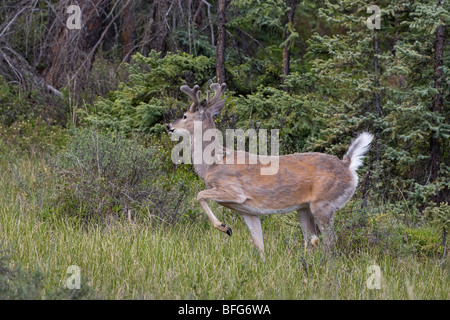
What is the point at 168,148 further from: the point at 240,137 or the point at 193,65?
the point at 193,65

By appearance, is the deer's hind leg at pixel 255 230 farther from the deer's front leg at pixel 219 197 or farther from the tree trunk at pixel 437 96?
the tree trunk at pixel 437 96

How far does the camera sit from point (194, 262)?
5938 millimetres

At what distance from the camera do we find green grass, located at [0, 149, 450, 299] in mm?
5398

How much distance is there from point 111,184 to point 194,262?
86.3 inches

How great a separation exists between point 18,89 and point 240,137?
580 cm

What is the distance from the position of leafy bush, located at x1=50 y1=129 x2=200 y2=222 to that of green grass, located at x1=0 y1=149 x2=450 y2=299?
0.23 metres

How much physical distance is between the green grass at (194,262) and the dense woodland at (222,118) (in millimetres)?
43

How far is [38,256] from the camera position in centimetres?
611

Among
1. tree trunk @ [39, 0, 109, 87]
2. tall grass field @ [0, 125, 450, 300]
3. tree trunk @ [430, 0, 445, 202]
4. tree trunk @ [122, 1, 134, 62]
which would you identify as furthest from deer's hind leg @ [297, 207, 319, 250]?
tree trunk @ [122, 1, 134, 62]

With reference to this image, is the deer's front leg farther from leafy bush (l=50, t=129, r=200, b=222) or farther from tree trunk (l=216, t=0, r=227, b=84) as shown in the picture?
tree trunk (l=216, t=0, r=227, b=84)

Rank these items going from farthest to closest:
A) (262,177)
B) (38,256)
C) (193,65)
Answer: (193,65) → (262,177) → (38,256)

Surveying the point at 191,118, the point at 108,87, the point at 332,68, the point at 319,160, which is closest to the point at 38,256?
the point at 191,118

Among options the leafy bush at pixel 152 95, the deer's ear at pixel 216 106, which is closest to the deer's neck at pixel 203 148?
the deer's ear at pixel 216 106

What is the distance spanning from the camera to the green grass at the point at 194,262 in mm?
5398
